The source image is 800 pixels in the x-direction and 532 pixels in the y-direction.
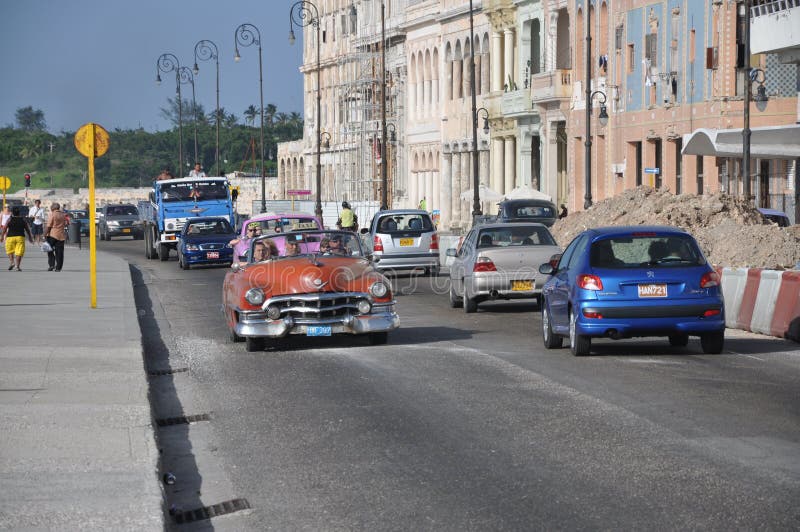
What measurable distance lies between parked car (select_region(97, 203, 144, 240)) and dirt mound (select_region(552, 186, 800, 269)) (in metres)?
42.3

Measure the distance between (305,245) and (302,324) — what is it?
194cm

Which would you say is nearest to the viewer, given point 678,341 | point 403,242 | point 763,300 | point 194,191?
point 678,341

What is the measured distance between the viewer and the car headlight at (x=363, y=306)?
63.3ft

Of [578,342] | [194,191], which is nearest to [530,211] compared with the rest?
[194,191]

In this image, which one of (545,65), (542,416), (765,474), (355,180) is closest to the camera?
(765,474)

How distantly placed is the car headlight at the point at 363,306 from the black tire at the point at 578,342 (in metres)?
2.54

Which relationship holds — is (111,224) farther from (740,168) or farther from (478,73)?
(740,168)

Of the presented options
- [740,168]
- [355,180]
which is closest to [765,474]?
[740,168]

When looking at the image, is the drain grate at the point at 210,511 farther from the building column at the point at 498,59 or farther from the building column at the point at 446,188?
the building column at the point at 446,188

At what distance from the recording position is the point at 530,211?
165ft

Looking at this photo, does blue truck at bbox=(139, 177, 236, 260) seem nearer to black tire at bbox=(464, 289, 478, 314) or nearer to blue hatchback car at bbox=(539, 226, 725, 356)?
black tire at bbox=(464, 289, 478, 314)

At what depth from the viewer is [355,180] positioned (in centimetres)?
10231

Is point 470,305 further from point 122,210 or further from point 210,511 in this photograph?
point 122,210

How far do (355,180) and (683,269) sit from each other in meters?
85.0
